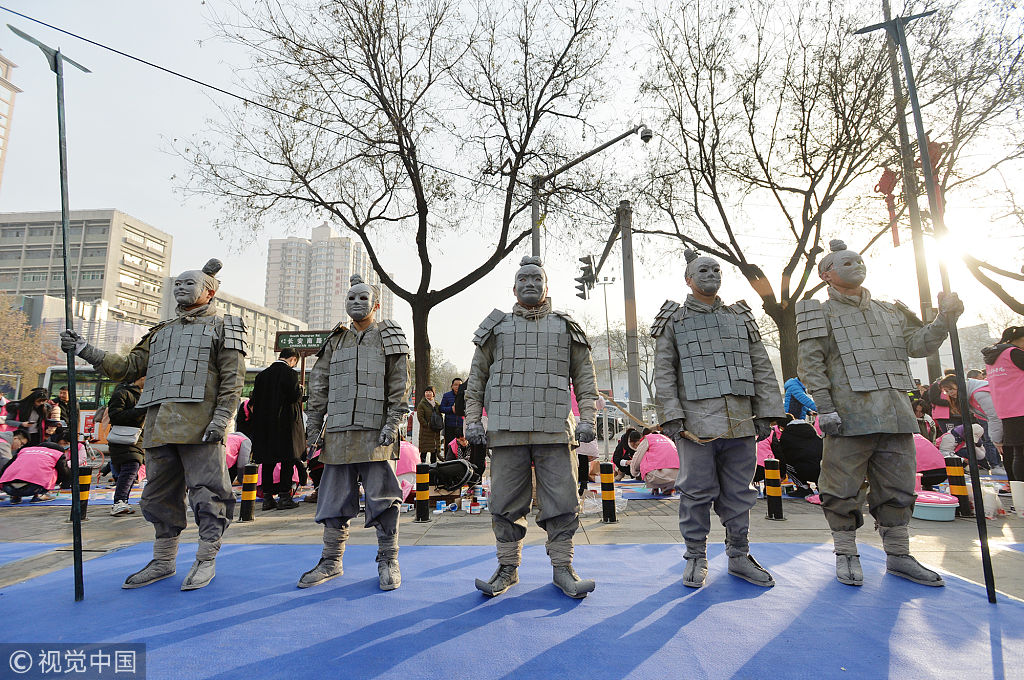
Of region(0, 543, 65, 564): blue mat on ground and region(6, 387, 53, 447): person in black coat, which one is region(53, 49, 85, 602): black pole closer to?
region(0, 543, 65, 564): blue mat on ground

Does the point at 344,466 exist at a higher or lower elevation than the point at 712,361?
lower

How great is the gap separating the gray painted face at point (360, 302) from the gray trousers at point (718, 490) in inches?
107

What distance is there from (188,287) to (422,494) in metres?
3.75

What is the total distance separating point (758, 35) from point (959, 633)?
16.0 m

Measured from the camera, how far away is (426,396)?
9.50 metres

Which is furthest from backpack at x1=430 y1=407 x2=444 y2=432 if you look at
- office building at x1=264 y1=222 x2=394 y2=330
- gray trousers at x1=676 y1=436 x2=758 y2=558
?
office building at x1=264 y1=222 x2=394 y2=330

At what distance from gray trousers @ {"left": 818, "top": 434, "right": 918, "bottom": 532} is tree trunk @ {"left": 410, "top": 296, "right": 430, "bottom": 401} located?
11.3 m

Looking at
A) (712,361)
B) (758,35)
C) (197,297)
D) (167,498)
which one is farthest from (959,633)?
(758,35)

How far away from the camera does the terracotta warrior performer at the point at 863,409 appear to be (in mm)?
3773

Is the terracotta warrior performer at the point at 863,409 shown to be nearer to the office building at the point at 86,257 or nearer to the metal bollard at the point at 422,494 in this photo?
the metal bollard at the point at 422,494

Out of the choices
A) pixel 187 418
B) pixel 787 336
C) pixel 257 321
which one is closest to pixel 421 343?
pixel 787 336

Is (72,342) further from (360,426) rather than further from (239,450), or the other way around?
(239,450)

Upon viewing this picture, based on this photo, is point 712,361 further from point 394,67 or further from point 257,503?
point 394,67

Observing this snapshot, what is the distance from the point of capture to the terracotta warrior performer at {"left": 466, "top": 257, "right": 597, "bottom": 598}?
3.65 metres
